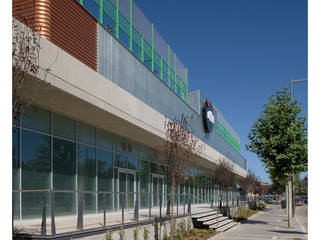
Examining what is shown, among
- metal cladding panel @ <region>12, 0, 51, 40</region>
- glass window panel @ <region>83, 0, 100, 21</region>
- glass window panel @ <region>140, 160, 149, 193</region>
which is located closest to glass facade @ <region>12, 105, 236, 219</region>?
glass window panel @ <region>140, 160, 149, 193</region>

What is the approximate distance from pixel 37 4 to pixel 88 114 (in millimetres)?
4810

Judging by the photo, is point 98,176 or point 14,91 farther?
point 98,176

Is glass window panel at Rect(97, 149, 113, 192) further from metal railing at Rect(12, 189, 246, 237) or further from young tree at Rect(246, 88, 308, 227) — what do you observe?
young tree at Rect(246, 88, 308, 227)

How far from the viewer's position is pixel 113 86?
16.1 meters

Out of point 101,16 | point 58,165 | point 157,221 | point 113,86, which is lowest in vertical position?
point 157,221

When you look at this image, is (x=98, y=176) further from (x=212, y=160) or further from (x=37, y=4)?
(x=212, y=160)

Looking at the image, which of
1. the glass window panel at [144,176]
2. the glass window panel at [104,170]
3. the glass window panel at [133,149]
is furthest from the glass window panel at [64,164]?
the glass window panel at [144,176]

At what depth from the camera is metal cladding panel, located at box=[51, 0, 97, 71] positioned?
13.9 metres

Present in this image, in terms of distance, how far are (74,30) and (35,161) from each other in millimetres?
5070

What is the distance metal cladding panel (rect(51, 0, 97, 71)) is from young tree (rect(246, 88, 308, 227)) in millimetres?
12971

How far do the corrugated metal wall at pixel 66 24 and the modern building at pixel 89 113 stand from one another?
0.03 m

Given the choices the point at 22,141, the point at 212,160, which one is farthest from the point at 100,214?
the point at 212,160

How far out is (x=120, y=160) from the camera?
2177 cm

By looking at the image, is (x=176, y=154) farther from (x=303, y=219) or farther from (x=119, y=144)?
(x=303, y=219)
